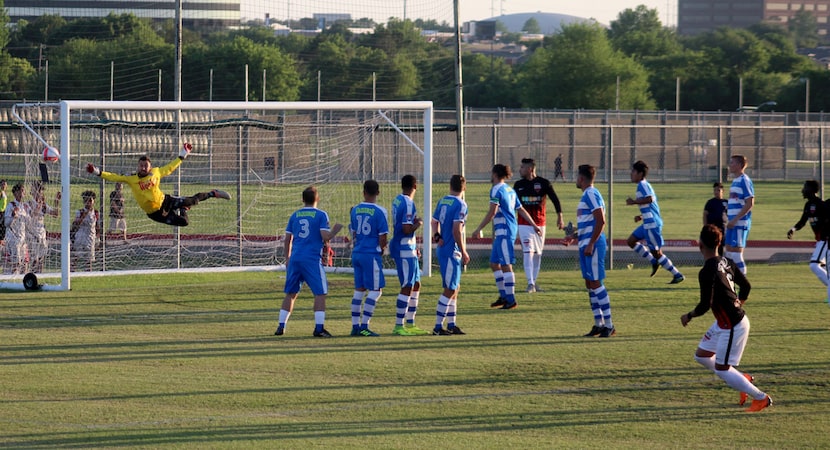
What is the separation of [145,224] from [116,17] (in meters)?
39.1

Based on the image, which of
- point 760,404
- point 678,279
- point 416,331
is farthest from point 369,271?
point 678,279

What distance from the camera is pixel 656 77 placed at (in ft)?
280

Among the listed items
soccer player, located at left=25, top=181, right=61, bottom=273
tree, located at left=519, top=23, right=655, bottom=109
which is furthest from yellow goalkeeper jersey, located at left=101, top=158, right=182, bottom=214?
tree, located at left=519, top=23, right=655, bottom=109

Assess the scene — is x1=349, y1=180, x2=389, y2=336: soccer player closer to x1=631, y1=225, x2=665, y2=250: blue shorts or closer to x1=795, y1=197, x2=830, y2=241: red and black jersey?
x1=795, y1=197, x2=830, y2=241: red and black jersey

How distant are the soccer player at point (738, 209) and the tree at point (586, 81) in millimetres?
58111

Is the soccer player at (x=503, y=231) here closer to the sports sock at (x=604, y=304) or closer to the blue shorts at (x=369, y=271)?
the sports sock at (x=604, y=304)

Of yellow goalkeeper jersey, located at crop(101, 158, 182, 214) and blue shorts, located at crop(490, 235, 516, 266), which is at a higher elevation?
yellow goalkeeper jersey, located at crop(101, 158, 182, 214)

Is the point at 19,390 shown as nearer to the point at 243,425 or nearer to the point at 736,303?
the point at 243,425

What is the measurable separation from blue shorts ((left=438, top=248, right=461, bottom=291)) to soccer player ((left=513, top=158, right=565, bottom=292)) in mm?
3650

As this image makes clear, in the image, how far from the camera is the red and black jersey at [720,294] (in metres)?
9.17

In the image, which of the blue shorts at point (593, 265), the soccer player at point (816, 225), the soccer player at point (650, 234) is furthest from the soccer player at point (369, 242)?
the soccer player at point (816, 225)

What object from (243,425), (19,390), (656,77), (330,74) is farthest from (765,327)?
(656,77)

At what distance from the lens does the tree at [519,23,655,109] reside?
2943 inches

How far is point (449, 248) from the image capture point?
13.2 m
